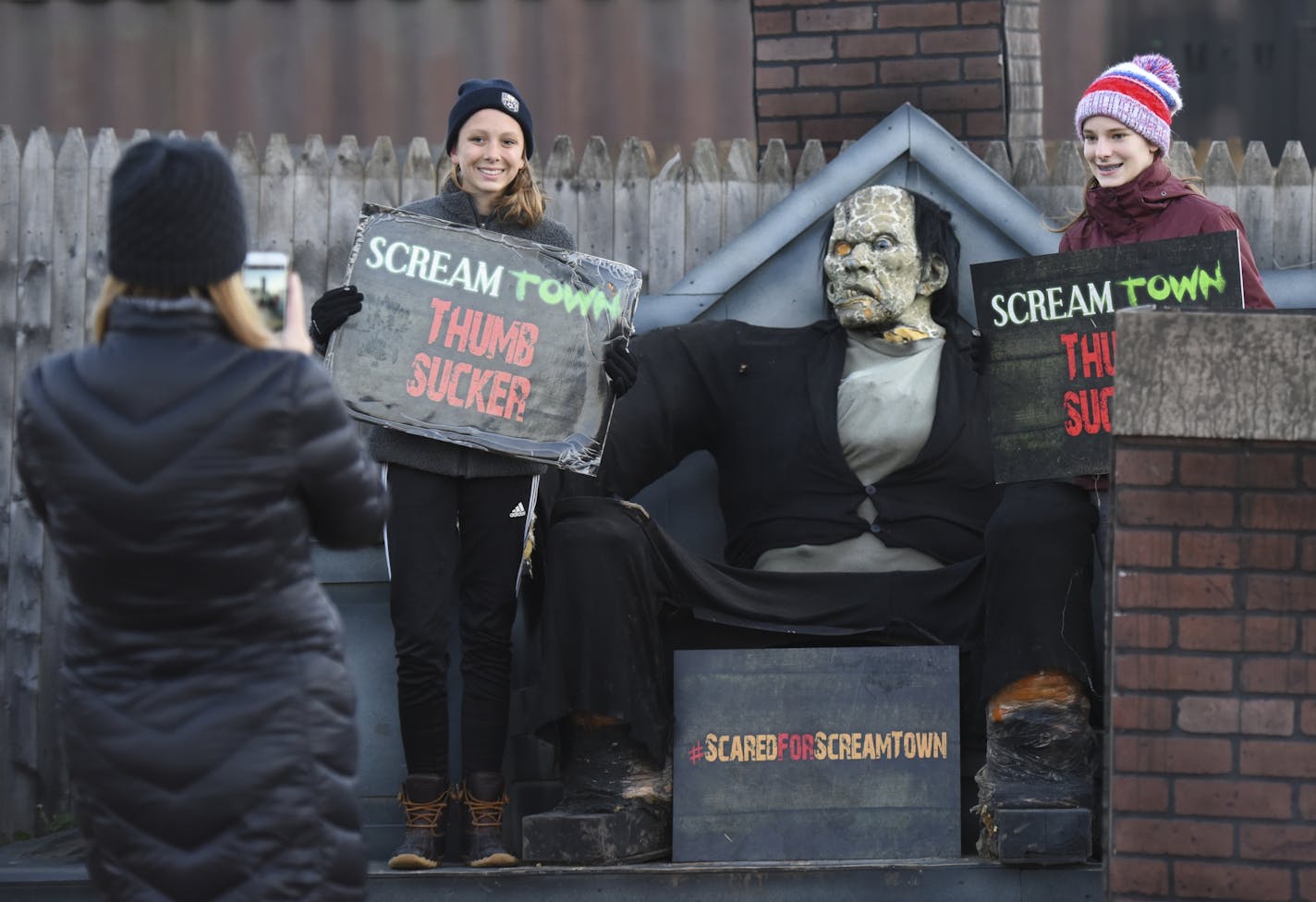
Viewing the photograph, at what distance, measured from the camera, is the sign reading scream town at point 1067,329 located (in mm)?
4348

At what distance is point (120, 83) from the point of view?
448 inches

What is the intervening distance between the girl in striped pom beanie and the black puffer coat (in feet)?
8.21

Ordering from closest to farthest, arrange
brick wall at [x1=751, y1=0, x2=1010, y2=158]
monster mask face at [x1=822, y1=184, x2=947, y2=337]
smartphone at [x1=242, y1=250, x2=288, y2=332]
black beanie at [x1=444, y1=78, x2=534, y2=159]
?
smartphone at [x1=242, y1=250, x2=288, y2=332] → black beanie at [x1=444, y1=78, x2=534, y2=159] → monster mask face at [x1=822, y1=184, x2=947, y2=337] → brick wall at [x1=751, y1=0, x2=1010, y2=158]

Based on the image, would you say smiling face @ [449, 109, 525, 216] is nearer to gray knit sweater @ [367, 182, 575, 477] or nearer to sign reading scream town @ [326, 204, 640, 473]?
sign reading scream town @ [326, 204, 640, 473]

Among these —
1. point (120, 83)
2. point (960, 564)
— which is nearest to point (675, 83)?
point (120, 83)

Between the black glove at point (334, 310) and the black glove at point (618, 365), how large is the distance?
65cm

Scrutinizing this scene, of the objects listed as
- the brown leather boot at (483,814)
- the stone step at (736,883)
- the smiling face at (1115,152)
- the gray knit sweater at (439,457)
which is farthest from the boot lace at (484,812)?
the smiling face at (1115,152)

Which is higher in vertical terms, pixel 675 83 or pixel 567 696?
→ pixel 675 83

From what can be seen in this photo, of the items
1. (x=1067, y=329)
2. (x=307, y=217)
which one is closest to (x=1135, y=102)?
(x=1067, y=329)

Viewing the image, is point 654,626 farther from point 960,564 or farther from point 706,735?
point 960,564

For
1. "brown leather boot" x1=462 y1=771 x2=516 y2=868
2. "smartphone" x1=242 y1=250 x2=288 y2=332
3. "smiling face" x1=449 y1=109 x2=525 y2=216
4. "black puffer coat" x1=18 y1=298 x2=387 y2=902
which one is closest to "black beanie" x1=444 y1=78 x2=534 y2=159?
"smiling face" x1=449 y1=109 x2=525 y2=216

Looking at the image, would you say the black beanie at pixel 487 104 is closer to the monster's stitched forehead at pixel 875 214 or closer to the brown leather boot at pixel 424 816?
the monster's stitched forehead at pixel 875 214

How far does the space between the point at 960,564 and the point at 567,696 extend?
3.63ft

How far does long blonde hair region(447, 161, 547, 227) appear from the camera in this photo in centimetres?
486
